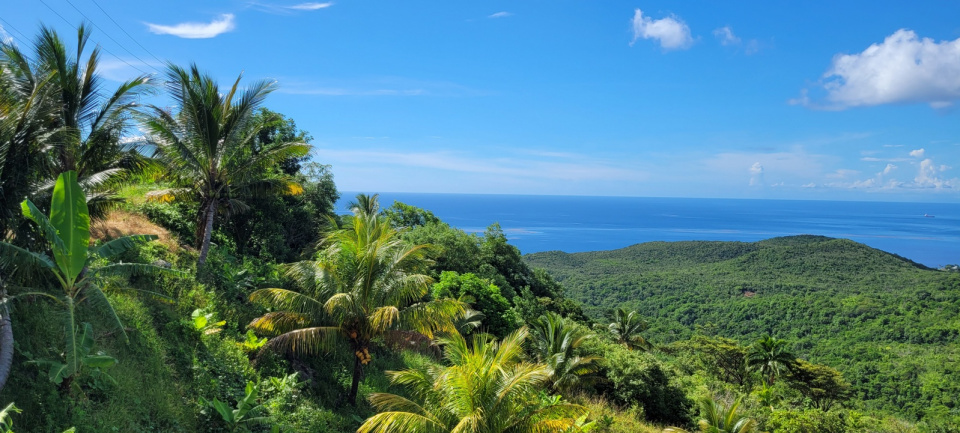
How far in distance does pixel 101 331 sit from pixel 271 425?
317 cm

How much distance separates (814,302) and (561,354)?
64508mm

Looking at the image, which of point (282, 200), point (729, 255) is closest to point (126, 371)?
point (282, 200)

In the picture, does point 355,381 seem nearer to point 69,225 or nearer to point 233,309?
point 233,309

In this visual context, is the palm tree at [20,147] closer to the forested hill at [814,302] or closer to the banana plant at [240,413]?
the banana plant at [240,413]

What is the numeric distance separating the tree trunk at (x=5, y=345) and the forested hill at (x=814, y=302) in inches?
1991

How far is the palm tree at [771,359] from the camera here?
31.0 meters

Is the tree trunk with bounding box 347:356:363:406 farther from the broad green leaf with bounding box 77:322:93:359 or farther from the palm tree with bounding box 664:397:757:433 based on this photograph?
the palm tree with bounding box 664:397:757:433

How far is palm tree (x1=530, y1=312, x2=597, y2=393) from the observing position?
50.4 ft

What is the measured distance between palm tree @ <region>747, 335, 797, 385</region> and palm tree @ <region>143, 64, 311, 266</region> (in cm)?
3144

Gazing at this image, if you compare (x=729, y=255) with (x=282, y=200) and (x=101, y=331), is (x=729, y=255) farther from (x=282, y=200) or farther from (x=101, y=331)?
(x=101, y=331)

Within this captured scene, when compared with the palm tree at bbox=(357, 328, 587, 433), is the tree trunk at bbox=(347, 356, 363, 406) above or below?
below

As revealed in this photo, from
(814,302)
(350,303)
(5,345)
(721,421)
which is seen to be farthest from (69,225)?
(814,302)

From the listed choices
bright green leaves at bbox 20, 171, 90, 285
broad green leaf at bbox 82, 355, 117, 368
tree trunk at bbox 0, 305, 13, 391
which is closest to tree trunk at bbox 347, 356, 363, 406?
broad green leaf at bbox 82, 355, 117, 368

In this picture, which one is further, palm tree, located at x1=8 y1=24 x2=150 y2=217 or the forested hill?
the forested hill
